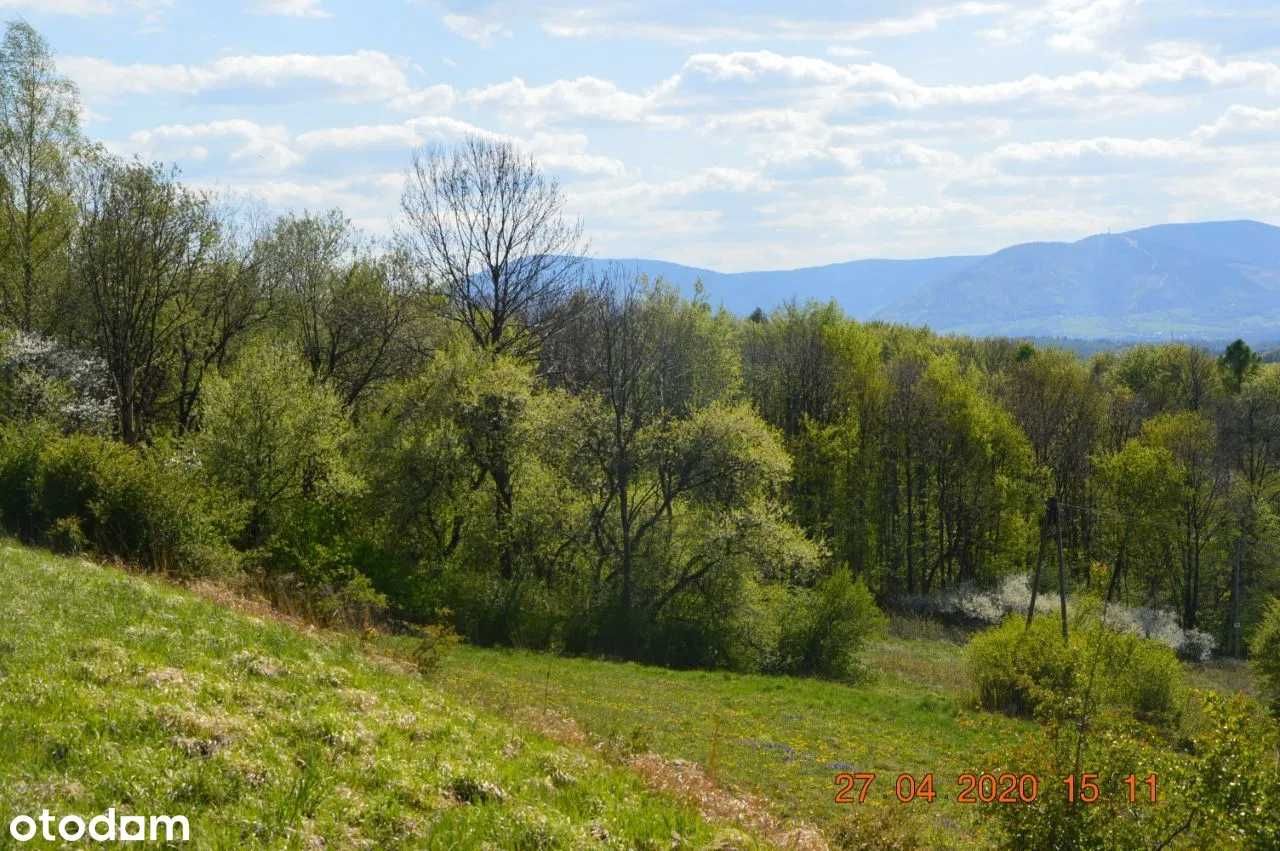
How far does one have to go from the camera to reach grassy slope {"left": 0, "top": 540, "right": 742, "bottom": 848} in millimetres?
8430

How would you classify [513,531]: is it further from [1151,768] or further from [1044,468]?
[1044,468]

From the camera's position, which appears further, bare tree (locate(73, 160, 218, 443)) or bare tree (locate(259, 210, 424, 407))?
bare tree (locate(259, 210, 424, 407))

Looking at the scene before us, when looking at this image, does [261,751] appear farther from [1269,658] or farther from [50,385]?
[1269,658]

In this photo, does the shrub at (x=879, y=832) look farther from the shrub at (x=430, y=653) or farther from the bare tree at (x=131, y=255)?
the bare tree at (x=131, y=255)

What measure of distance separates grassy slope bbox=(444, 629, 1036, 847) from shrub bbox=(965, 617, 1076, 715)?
89 centimetres

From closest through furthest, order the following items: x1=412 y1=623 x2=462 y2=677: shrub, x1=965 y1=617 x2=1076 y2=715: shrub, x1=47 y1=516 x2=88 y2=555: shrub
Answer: x1=412 y1=623 x2=462 y2=677: shrub < x1=47 y1=516 x2=88 y2=555: shrub < x1=965 y1=617 x2=1076 y2=715: shrub

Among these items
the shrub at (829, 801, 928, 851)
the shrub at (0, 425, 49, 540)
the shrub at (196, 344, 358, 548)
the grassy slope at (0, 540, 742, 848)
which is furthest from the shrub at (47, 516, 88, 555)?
the shrub at (829, 801, 928, 851)

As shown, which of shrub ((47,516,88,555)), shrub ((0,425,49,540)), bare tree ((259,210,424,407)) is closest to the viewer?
shrub ((47,516,88,555))

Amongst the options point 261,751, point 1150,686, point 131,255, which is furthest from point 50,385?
point 1150,686

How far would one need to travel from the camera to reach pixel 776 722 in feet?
75.9

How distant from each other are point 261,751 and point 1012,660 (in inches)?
974

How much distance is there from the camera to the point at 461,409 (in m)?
35.1

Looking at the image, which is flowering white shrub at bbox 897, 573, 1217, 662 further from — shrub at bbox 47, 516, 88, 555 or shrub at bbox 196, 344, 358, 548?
shrub at bbox 47, 516, 88, 555

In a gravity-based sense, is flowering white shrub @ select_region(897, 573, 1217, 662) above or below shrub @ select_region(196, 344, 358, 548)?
below
